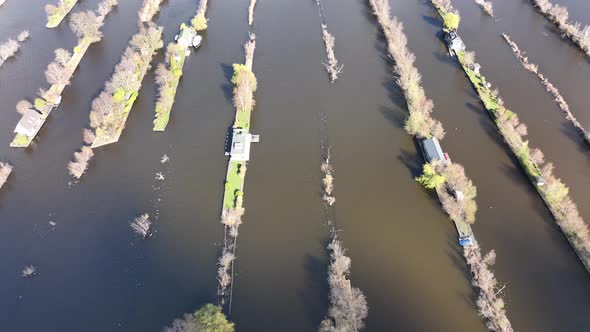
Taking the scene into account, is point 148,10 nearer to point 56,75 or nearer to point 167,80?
point 56,75

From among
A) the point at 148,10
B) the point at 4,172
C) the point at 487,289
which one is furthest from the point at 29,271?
the point at 148,10

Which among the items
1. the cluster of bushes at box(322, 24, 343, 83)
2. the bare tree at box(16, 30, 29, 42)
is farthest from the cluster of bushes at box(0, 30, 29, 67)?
the cluster of bushes at box(322, 24, 343, 83)

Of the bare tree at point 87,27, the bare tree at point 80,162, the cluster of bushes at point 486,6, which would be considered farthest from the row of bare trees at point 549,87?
the bare tree at point 87,27

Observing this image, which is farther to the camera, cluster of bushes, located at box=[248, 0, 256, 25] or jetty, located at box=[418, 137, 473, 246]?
cluster of bushes, located at box=[248, 0, 256, 25]

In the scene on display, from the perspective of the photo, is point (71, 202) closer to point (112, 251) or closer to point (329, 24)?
point (112, 251)

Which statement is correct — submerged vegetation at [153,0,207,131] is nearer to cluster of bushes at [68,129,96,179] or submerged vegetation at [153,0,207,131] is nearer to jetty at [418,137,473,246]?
cluster of bushes at [68,129,96,179]
